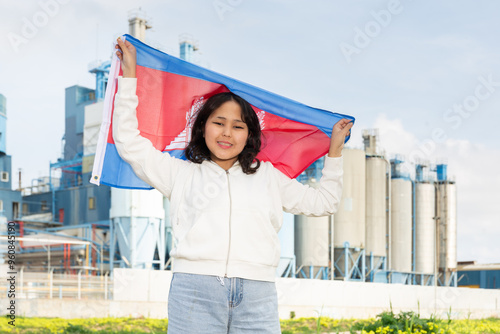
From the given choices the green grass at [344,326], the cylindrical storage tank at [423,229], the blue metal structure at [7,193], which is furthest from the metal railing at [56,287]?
the cylindrical storage tank at [423,229]

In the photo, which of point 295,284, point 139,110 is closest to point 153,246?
point 295,284

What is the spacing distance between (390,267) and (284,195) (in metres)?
41.5

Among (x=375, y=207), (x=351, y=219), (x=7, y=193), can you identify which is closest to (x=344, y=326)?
(x=351, y=219)

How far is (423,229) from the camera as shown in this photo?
44906 mm

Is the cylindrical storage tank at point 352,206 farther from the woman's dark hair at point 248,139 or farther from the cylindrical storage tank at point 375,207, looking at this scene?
the woman's dark hair at point 248,139

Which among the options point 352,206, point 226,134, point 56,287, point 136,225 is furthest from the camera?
point 352,206

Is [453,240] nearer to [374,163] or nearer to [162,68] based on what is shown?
[374,163]

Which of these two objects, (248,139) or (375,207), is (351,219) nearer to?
(375,207)

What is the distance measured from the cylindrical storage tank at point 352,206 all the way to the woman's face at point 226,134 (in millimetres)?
36046

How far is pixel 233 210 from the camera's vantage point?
10.00 ft

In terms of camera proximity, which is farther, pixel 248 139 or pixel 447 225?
pixel 447 225

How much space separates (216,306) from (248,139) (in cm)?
99

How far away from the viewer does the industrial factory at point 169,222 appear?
30094 millimetres

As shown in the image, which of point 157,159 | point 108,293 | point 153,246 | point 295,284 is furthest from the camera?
point 153,246
